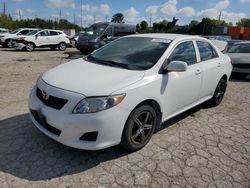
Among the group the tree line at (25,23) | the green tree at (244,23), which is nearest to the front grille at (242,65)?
the tree line at (25,23)

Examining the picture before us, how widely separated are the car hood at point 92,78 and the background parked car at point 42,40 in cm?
1522

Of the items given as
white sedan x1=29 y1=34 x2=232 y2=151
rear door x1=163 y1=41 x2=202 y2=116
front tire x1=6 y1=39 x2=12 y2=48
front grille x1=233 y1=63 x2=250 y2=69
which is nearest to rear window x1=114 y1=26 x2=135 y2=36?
front tire x1=6 y1=39 x2=12 y2=48

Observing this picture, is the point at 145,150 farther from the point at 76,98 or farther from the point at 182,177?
the point at 76,98

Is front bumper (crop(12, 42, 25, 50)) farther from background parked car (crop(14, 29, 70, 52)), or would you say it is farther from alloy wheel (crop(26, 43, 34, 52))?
alloy wheel (crop(26, 43, 34, 52))

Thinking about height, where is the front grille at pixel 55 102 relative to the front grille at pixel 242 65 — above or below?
below

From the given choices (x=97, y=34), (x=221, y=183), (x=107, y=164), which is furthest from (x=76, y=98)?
(x=97, y=34)

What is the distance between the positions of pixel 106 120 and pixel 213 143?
1.95m

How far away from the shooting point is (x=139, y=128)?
3.33 metres

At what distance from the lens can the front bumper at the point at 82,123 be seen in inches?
109

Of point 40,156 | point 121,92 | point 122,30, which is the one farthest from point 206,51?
point 122,30

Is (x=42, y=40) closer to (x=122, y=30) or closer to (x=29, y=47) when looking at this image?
(x=29, y=47)

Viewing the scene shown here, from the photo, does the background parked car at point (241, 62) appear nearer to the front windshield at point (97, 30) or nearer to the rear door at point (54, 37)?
the front windshield at point (97, 30)

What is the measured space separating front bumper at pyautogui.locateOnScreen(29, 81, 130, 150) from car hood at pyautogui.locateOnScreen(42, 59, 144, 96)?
135 mm

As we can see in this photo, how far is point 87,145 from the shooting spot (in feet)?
9.49
